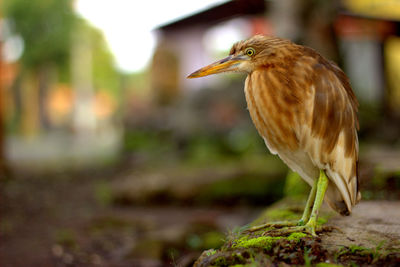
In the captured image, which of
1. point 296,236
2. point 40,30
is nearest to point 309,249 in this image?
point 296,236

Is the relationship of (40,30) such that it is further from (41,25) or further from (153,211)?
(153,211)

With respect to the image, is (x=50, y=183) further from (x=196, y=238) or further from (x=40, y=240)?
(x=196, y=238)

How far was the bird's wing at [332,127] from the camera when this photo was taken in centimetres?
254

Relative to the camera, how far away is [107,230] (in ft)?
21.4

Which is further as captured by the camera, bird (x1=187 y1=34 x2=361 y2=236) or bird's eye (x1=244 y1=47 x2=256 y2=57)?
bird's eye (x1=244 y1=47 x2=256 y2=57)

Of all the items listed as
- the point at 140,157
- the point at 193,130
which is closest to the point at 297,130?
the point at 193,130

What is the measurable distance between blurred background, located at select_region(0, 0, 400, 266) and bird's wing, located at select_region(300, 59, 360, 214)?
174 cm

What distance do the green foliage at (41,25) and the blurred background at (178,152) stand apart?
6cm

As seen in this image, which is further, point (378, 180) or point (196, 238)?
point (196, 238)

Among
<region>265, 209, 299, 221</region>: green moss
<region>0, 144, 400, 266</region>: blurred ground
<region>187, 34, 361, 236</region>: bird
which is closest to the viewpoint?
<region>187, 34, 361, 236</region>: bird

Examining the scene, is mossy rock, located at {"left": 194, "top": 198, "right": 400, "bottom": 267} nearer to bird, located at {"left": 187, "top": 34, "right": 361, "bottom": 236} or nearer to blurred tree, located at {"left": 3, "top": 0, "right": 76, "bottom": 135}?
bird, located at {"left": 187, "top": 34, "right": 361, "bottom": 236}

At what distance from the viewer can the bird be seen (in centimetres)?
253

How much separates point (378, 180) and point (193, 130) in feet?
28.9

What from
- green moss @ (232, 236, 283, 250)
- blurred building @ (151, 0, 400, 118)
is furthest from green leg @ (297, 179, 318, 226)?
blurred building @ (151, 0, 400, 118)
